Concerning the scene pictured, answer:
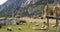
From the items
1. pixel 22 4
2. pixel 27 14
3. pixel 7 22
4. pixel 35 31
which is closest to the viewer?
pixel 35 31

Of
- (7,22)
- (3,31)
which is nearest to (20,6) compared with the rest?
(7,22)

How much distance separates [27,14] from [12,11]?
4.52 feet

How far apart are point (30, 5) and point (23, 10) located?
1583mm

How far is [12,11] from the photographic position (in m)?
20.6

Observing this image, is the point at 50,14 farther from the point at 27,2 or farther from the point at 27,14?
the point at 27,2

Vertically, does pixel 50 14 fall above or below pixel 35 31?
above

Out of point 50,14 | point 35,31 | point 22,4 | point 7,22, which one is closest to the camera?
point 50,14

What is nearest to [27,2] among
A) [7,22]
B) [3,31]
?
[7,22]

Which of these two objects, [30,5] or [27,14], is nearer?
[27,14]

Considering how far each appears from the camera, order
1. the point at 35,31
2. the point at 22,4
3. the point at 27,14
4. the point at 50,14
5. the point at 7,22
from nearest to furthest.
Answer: the point at 50,14 → the point at 35,31 → the point at 7,22 → the point at 27,14 → the point at 22,4

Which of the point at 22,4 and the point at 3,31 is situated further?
the point at 22,4

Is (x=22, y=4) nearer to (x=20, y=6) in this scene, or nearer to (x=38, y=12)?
(x=20, y=6)

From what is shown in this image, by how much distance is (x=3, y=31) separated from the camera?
30.0 feet

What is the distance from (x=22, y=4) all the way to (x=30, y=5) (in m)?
1.09
